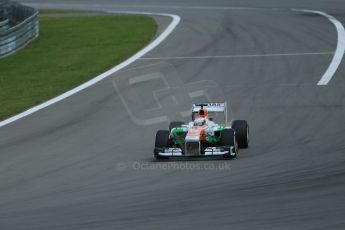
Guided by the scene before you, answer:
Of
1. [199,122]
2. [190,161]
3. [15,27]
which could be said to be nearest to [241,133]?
[199,122]

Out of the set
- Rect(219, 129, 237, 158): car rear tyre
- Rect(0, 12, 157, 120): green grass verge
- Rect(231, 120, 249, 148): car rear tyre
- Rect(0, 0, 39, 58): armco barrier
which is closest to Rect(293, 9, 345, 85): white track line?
Rect(0, 12, 157, 120): green grass verge

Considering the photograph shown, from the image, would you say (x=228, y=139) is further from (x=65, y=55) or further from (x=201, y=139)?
(x=65, y=55)

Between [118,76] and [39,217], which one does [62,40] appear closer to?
[118,76]

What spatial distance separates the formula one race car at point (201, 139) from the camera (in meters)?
16.0

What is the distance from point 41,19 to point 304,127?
986 inches

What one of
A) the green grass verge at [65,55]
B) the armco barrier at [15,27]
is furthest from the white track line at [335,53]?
the armco barrier at [15,27]

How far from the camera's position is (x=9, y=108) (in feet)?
74.1

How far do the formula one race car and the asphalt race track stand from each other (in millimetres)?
176

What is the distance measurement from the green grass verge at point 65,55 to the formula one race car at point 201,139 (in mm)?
6165

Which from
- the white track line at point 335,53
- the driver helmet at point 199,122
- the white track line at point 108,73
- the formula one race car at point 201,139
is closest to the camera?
the formula one race car at point 201,139

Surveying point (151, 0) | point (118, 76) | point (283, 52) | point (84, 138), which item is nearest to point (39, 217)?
point (84, 138)

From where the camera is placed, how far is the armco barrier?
32.0 m

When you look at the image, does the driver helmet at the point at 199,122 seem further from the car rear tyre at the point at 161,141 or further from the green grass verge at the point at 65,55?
the green grass verge at the point at 65,55

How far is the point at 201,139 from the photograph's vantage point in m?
16.3
